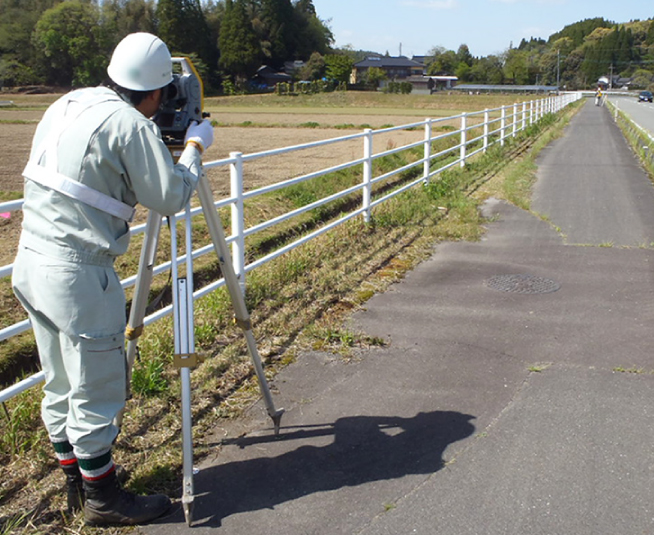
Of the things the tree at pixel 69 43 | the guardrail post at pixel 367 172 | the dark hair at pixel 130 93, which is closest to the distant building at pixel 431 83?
the tree at pixel 69 43

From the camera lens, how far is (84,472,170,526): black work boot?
2.74m

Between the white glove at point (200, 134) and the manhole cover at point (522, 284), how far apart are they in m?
4.22

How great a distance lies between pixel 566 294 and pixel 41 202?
16.3 ft

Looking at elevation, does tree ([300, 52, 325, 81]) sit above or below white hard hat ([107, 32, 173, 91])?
above

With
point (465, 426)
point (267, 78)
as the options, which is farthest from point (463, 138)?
point (267, 78)

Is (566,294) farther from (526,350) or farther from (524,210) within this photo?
(524,210)

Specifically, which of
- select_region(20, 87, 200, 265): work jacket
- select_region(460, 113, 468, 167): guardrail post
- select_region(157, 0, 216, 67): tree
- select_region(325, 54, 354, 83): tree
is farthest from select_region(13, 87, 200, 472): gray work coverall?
select_region(325, 54, 354, 83): tree

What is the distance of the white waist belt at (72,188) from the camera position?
2406mm

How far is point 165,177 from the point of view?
247 centimetres

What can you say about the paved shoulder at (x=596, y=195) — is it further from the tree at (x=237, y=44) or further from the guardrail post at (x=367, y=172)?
the tree at (x=237, y=44)

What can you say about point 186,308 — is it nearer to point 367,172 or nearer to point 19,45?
point 367,172

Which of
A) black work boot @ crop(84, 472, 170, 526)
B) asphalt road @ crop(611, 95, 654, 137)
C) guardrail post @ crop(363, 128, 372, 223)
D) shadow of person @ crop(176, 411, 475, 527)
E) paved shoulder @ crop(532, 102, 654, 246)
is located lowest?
shadow of person @ crop(176, 411, 475, 527)

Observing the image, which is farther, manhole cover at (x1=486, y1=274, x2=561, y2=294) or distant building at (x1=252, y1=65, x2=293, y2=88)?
distant building at (x1=252, y1=65, x2=293, y2=88)

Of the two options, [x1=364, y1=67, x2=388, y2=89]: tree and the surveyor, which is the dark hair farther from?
[x1=364, y1=67, x2=388, y2=89]: tree
